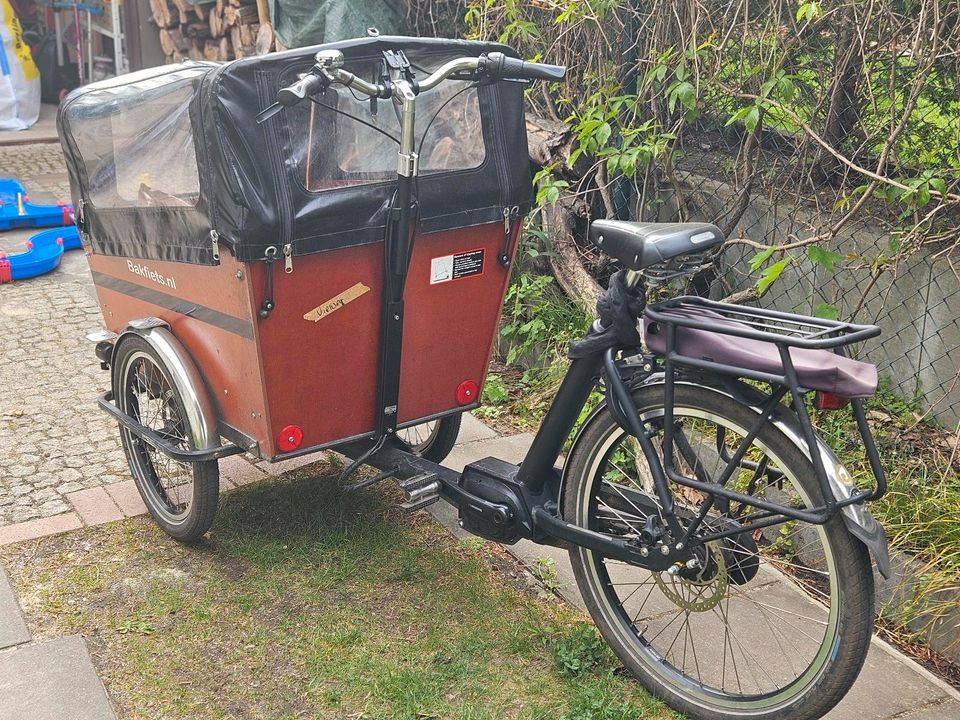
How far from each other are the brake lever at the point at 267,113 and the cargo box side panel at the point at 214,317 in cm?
42

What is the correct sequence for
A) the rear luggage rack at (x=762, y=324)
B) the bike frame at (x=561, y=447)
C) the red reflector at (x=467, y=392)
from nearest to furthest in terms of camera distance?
the rear luggage rack at (x=762, y=324), the bike frame at (x=561, y=447), the red reflector at (x=467, y=392)

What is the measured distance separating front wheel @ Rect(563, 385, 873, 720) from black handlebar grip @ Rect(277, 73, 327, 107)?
1.21m

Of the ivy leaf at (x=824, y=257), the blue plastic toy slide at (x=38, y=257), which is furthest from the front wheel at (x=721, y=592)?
the blue plastic toy slide at (x=38, y=257)

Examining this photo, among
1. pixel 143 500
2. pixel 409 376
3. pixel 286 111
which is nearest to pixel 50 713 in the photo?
pixel 143 500

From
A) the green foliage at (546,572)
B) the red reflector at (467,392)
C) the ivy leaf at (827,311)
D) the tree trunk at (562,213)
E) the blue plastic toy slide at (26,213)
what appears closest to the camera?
the green foliage at (546,572)

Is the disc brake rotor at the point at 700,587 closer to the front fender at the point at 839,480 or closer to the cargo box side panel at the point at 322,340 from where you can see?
the front fender at the point at 839,480

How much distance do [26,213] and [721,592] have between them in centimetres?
680

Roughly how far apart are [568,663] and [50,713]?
4.92 feet

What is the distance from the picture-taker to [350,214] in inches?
121

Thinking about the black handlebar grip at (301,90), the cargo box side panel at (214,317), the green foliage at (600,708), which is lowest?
the green foliage at (600,708)

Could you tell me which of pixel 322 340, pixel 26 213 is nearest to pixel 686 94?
pixel 322 340

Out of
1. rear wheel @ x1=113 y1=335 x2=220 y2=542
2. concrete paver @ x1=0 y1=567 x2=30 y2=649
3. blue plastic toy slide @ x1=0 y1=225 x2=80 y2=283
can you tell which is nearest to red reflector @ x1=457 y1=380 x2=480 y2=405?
rear wheel @ x1=113 y1=335 x2=220 y2=542

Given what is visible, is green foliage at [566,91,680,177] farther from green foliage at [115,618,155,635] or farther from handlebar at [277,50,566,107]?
green foliage at [115,618,155,635]

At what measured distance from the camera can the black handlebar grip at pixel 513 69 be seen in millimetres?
3109
